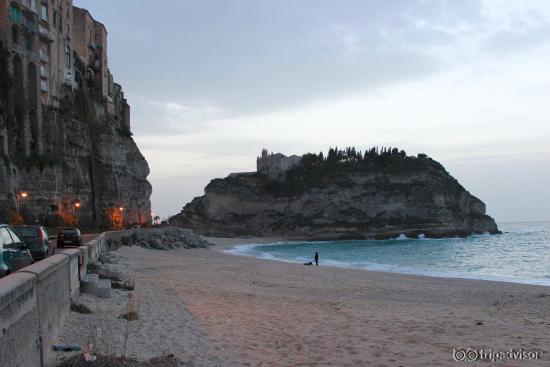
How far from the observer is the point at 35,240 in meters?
15.8

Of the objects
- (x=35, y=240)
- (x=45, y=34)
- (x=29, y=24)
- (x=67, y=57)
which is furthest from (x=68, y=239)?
(x=67, y=57)

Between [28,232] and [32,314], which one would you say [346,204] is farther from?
[32,314]

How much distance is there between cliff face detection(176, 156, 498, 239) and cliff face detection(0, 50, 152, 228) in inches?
2575

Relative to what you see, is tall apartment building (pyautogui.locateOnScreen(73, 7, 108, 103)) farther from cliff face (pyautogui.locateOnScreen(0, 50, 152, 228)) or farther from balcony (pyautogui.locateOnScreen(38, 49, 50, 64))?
balcony (pyautogui.locateOnScreen(38, 49, 50, 64))

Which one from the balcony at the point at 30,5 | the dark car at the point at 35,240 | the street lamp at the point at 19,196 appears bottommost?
the dark car at the point at 35,240

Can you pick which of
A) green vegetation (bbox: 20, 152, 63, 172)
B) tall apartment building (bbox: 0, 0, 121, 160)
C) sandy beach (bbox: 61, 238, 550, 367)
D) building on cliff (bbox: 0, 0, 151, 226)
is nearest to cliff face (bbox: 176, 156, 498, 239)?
building on cliff (bbox: 0, 0, 151, 226)

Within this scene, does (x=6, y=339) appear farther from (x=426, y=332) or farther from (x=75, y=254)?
(x=426, y=332)

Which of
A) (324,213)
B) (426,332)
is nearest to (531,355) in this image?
(426,332)

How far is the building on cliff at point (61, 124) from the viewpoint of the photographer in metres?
47.4

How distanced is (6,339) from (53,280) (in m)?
3.60

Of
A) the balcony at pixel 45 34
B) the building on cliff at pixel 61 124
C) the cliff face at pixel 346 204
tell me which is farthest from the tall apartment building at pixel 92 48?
the cliff face at pixel 346 204

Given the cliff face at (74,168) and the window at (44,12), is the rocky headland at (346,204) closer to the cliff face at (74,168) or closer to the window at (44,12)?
the cliff face at (74,168)

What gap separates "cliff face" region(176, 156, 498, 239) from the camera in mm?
134750

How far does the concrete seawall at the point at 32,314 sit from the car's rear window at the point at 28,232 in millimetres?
7902
